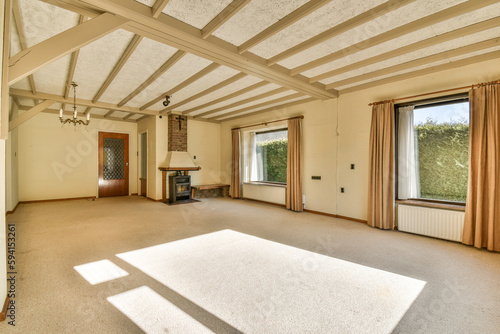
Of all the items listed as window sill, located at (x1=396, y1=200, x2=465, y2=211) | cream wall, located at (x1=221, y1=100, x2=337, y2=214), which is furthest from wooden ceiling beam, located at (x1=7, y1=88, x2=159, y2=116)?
window sill, located at (x1=396, y1=200, x2=465, y2=211)

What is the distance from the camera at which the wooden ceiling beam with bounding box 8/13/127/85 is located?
1.91 metres

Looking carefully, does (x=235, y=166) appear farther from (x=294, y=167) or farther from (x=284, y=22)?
(x=284, y=22)

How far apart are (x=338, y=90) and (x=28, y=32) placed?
478 centimetres

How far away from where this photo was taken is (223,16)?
7.26 feet

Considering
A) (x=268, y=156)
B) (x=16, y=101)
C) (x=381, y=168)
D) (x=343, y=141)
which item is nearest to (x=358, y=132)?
(x=343, y=141)

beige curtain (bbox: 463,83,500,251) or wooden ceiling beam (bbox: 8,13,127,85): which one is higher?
wooden ceiling beam (bbox: 8,13,127,85)

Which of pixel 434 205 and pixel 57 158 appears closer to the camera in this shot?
pixel 434 205

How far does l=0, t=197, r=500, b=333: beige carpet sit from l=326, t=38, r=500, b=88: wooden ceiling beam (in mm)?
2582

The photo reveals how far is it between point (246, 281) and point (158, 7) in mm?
2745

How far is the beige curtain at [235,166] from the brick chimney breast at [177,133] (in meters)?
1.53

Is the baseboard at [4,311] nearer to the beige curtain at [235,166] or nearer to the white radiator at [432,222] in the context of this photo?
the white radiator at [432,222]

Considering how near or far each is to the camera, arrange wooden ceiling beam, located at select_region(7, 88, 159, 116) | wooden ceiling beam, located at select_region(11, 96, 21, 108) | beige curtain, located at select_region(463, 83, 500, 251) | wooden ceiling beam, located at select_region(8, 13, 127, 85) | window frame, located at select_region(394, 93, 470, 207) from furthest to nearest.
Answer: wooden ceiling beam, located at select_region(11, 96, 21, 108) < wooden ceiling beam, located at select_region(7, 88, 159, 116) < window frame, located at select_region(394, 93, 470, 207) < beige curtain, located at select_region(463, 83, 500, 251) < wooden ceiling beam, located at select_region(8, 13, 127, 85)

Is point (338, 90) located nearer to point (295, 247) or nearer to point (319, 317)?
point (295, 247)

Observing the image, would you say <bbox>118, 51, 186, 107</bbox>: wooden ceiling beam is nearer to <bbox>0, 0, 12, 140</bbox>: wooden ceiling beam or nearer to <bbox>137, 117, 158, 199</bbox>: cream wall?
<bbox>137, 117, 158, 199</bbox>: cream wall
